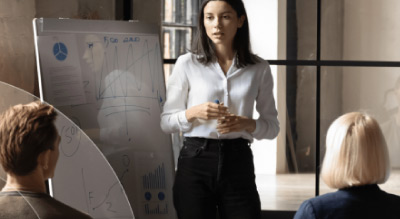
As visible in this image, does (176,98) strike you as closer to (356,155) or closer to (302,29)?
(356,155)

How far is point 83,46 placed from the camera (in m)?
3.02

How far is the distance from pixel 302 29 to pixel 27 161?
2739mm

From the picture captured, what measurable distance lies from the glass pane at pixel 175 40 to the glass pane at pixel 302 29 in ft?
2.02

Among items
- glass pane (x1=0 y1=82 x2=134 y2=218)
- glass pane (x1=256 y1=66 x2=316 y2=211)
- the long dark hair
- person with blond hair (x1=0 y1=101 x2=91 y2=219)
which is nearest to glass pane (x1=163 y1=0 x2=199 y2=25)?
glass pane (x1=256 y1=66 x2=316 y2=211)

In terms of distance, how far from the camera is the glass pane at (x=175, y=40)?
3.77 m

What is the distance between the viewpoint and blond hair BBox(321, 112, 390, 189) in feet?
5.20

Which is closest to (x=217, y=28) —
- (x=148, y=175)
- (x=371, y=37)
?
(x=148, y=175)

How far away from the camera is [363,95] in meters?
3.82

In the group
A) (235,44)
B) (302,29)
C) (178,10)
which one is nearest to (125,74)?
(235,44)

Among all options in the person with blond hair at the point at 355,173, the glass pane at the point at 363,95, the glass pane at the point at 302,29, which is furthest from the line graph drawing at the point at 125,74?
the person with blond hair at the point at 355,173

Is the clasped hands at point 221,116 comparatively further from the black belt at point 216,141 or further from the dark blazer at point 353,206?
the dark blazer at point 353,206

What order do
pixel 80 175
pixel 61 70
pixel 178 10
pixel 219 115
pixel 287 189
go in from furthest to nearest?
A: pixel 287 189 → pixel 178 10 → pixel 61 70 → pixel 219 115 → pixel 80 175

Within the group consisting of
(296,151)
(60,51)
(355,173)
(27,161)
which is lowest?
(296,151)

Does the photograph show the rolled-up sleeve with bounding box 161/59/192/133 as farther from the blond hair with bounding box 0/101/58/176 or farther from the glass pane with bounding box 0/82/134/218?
the blond hair with bounding box 0/101/58/176
